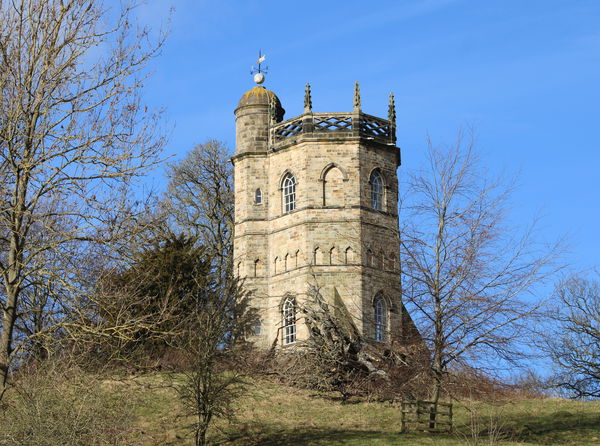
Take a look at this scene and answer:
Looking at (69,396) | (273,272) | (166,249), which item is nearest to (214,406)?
(69,396)

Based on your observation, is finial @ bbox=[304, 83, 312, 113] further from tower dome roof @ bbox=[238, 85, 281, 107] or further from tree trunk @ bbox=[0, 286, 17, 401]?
tree trunk @ bbox=[0, 286, 17, 401]

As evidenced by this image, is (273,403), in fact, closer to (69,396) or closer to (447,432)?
(447,432)

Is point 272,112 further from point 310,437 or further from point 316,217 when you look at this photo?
point 310,437

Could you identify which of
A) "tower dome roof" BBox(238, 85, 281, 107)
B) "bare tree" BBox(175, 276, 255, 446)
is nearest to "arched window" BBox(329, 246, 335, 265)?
"tower dome roof" BBox(238, 85, 281, 107)

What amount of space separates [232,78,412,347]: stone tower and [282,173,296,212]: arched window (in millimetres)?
41

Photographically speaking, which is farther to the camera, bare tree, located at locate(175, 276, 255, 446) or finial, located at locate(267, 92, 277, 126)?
finial, located at locate(267, 92, 277, 126)

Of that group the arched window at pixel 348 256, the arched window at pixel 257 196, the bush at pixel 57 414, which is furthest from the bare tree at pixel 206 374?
the arched window at pixel 257 196

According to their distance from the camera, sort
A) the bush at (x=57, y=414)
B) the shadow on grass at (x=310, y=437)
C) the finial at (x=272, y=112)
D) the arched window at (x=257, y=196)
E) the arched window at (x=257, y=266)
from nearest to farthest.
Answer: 1. the bush at (x=57, y=414)
2. the shadow on grass at (x=310, y=437)
3. the arched window at (x=257, y=266)
4. the arched window at (x=257, y=196)
5. the finial at (x=272, y=112)

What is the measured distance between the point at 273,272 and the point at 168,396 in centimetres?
1056

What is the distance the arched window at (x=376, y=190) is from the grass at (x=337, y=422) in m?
9.60

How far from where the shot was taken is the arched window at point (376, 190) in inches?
1556

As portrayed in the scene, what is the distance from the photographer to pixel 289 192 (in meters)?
40.4

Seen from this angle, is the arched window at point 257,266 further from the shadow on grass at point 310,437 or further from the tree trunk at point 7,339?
the tree trunk at point 7,339

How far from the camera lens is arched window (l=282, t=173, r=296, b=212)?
40094 mm
